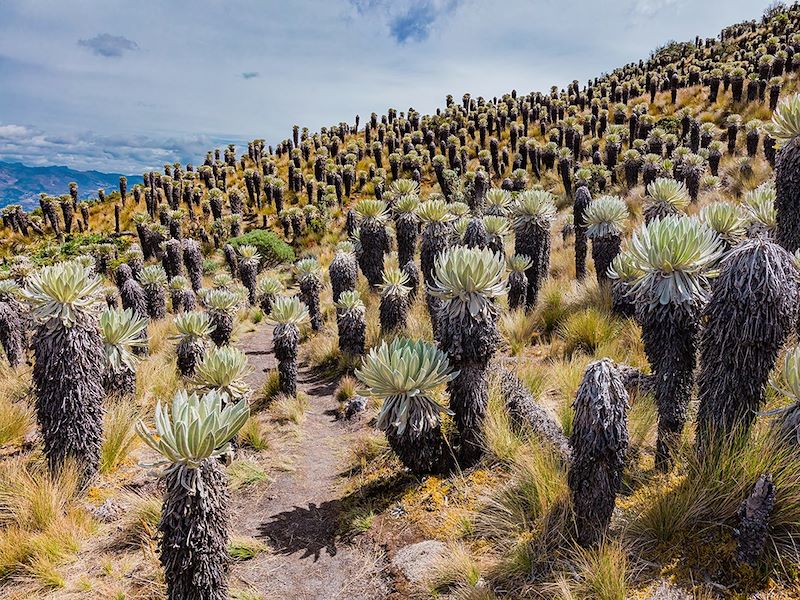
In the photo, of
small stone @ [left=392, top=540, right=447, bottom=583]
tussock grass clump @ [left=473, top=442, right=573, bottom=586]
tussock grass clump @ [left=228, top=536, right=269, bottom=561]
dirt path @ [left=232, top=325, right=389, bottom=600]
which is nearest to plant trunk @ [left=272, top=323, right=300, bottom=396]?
dirt path @ [left=232, top=325, right=389, bottom=600]

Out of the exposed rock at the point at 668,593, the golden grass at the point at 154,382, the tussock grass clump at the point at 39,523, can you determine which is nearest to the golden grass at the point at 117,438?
the tussock grass clump at the point at 39,523

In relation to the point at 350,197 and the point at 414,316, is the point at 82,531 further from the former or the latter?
the point at 350,197

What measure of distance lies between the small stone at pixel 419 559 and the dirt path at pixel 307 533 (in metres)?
0.18

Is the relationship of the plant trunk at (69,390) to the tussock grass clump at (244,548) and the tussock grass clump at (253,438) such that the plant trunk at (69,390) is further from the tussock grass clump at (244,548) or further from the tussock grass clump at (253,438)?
the tussock grass clump at (244,548)

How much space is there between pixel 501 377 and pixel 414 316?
4784mm

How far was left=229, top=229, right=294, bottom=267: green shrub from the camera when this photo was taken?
68.2 ft

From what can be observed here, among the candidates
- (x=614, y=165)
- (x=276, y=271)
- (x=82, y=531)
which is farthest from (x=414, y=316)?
(x=614, y=165)

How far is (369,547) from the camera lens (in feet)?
14.4

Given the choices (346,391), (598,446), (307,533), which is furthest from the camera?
(346,391)

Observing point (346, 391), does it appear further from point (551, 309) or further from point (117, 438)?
point (551, 309)

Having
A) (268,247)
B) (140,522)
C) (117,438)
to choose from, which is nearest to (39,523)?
(140,522)

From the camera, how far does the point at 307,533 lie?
16.0 ft

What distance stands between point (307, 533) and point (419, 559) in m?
1.41

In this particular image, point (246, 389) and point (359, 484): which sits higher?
point (246, 389)
